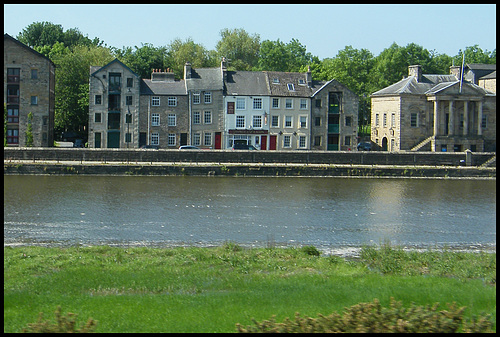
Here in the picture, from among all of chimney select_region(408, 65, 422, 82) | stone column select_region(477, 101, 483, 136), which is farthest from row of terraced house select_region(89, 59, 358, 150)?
stone column select_region(477, 101, 483, 136)

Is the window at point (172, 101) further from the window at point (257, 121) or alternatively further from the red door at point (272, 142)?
the red door at point (272, 142)

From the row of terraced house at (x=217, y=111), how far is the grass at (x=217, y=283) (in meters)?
47.9

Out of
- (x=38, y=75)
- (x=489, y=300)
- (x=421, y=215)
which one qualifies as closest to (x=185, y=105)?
(x=38, y=75)

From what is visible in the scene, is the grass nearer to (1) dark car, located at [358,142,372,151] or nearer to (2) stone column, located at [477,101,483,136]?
(2) stone column, located at [477,101,483,136]

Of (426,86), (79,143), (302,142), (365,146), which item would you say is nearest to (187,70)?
(302,142)

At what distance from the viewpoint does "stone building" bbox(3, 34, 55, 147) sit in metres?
Answer: 67.1

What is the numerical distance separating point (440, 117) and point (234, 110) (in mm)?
23281

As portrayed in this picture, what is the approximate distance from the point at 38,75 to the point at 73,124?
549 inches

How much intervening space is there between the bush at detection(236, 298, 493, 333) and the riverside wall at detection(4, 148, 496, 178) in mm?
42553

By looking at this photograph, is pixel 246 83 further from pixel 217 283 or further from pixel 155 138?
pixel 217 283

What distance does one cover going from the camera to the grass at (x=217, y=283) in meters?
13.0

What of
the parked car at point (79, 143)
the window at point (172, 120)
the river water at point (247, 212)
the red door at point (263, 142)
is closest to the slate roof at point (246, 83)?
the red door at point (263, 142)

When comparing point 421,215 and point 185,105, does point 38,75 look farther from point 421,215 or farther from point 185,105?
point 421,215

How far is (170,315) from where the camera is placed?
12.8 meters
